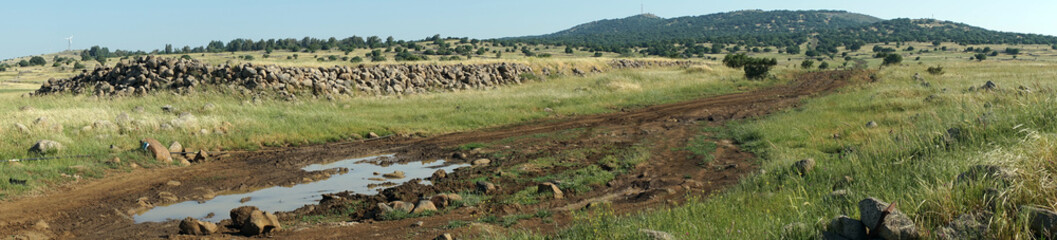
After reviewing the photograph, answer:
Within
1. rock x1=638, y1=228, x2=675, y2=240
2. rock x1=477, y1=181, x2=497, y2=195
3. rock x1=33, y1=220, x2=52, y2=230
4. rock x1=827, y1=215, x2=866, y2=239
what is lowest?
rock x1=33, y1=220, x2=52, y2=230

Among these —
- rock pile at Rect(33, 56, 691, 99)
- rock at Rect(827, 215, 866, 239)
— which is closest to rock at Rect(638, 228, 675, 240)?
rock at Rect(827, 215, 866, 239)

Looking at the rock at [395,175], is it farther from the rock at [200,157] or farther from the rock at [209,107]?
the rock at [209,107]

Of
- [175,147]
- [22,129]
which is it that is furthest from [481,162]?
[22,129]

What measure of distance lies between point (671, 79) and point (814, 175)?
28.8m

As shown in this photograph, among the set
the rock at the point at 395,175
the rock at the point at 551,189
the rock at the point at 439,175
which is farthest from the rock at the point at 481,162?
the rock at the point at 551,189

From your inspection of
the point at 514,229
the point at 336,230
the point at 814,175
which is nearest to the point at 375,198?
the point at 336,230

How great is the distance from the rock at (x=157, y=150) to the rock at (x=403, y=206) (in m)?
6.50

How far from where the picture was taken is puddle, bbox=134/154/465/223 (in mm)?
8516

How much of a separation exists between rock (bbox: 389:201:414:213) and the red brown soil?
0.32 m

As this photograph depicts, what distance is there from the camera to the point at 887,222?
431 centimetres

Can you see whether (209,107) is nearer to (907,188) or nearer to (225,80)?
(225,80)

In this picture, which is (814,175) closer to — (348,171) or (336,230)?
(336,230)

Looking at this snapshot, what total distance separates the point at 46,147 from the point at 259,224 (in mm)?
7764

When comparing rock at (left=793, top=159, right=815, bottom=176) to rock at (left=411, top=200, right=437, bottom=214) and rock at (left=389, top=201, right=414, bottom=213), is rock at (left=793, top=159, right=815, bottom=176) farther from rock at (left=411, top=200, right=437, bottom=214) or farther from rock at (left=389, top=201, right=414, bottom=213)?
rock at (left=389, top=201, right=414, bottom=213)
